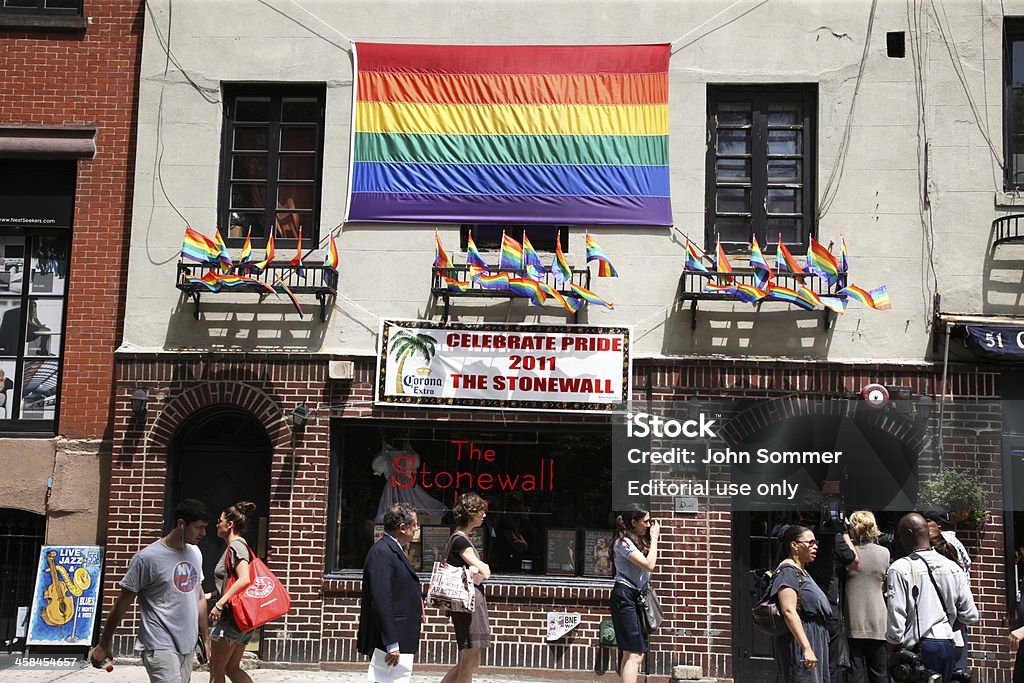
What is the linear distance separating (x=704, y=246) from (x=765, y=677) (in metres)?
4.37

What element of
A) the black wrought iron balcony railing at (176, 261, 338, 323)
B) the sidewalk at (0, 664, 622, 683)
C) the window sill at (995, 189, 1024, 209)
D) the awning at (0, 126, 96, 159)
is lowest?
the sidewalk at (0, 664, 622, 683)

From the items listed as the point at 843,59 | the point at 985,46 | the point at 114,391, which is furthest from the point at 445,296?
the point at 985,46

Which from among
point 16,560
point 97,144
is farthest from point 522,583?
point 97,144

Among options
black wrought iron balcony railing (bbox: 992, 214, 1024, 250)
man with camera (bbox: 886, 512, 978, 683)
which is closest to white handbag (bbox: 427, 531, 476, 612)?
man with camera (bbox: 886, 512, 978, 683)

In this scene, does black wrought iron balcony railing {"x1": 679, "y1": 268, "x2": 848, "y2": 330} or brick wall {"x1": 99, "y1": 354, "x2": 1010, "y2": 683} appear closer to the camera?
brick wall {"x1": 99, "y1": 354, "x2": 1010, "y2": 683}

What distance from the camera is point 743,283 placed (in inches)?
440

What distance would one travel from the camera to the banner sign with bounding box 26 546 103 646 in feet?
36.9

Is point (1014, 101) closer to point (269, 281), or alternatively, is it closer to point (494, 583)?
point (494, 583)

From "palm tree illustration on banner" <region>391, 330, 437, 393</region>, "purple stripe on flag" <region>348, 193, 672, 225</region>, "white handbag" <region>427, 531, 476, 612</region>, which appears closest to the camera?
"white handbag" <region>427, 531, 476, 612</region>

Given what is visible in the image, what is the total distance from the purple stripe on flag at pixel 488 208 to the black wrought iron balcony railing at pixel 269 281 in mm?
720

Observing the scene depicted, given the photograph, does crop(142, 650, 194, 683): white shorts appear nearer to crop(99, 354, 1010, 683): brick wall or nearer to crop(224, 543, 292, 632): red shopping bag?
crop(224, 543, 292, 632): red shopping bag

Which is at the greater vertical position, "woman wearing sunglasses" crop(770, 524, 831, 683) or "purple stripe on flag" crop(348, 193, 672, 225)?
"purple stripe on flag" crop(348, 193, 672, 225)

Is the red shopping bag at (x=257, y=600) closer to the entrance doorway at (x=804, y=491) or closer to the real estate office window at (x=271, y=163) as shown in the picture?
the real estate office window at (x=271, y=163)

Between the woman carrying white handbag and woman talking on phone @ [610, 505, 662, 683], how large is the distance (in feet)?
3.77
